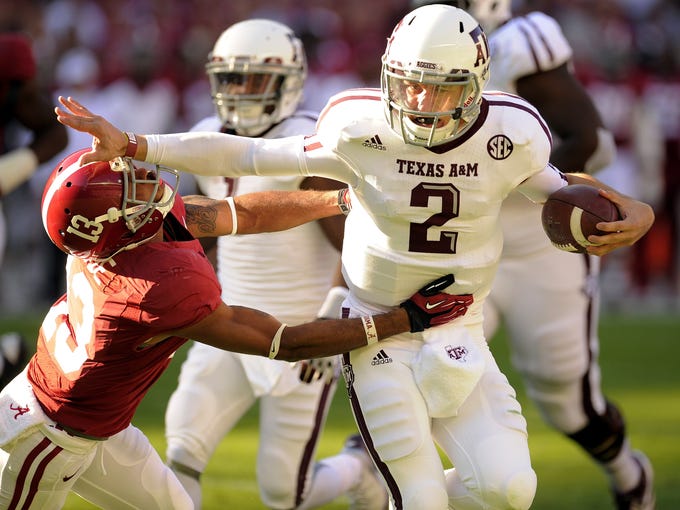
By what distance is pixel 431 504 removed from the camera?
12.3ft

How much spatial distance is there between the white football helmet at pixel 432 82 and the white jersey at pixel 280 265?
3.45 ft

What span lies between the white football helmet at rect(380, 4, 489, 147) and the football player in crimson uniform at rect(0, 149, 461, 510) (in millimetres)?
504

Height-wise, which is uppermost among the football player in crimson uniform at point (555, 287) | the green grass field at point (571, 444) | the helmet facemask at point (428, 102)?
the helmet facemask at point (428, 102)

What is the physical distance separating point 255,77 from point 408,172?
1.32 m

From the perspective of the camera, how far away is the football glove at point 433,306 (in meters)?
3.86

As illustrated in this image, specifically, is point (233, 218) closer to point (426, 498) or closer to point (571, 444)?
point (426, 498)

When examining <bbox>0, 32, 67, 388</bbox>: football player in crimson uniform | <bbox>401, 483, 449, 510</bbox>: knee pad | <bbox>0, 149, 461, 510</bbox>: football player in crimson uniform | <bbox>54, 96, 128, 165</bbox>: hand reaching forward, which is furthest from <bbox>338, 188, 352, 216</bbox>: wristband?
<bbox>0, 32, 67, 388</bbox>: football player in crimson uniform

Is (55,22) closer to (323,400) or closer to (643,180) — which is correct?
(643,180)

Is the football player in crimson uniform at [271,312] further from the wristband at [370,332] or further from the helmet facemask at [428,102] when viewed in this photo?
the helmet facemask at [428,102]

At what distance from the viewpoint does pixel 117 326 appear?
3602 mm

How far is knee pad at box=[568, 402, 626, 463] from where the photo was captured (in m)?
5.13

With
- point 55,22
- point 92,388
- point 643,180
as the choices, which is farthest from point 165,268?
point 55,22

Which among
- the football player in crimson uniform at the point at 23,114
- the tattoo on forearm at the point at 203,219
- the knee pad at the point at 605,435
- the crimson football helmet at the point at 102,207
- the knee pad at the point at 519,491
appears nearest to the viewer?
the crimson football helmet at the point at 102,207

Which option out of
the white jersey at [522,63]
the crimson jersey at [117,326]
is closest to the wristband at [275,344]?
the crimson jersey at [117,326]
